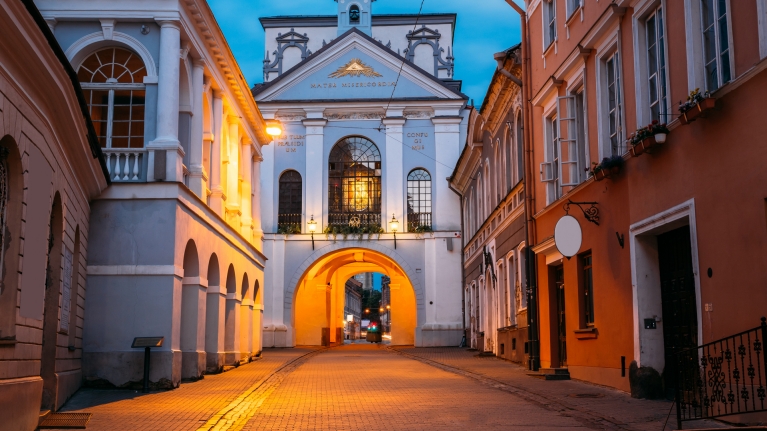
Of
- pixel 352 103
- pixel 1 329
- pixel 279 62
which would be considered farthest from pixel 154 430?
pixel 279 62

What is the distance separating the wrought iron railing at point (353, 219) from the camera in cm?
4169

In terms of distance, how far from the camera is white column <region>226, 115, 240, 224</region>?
2495 cm

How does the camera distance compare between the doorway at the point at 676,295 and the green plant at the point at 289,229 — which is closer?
the doorway at the point at 676,295

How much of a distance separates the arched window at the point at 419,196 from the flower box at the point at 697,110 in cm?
3119

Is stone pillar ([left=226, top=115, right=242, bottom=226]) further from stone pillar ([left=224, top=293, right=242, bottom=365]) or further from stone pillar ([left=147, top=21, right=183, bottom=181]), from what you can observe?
stone pillar ([left=147, top=21, right=183, bottom=181])

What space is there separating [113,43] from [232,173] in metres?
7.54

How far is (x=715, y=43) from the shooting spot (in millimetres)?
10594

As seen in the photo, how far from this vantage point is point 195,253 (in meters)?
19.4

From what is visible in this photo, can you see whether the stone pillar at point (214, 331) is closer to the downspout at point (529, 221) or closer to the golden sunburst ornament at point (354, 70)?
the downspout at point (529, 221)

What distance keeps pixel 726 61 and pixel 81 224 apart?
1070 centimetres

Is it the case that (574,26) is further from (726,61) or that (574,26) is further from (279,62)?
(279,62)

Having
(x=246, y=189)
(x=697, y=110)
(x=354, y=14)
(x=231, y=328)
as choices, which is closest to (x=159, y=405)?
(x=697, y=110)

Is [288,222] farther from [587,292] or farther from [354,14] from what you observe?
[587,292]

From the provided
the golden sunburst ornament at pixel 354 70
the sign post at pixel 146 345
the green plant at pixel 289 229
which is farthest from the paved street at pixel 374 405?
the golden sunburst ornament at pixel 354 70
